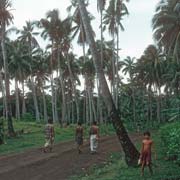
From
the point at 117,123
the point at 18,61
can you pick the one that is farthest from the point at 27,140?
the point at 18,61

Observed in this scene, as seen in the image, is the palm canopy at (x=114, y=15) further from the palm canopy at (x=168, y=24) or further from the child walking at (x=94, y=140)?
the child walking at (x=94, y=140)

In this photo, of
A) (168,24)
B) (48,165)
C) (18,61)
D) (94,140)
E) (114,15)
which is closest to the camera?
(48,165)

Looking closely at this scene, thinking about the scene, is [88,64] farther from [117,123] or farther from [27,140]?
[117,123]

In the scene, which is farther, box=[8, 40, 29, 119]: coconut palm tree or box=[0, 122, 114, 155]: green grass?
box=[8, 40, 29, 119]: coconut palm tree

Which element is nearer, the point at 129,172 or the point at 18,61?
the point at 129,172

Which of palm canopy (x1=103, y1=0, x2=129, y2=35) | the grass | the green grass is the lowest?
the grass

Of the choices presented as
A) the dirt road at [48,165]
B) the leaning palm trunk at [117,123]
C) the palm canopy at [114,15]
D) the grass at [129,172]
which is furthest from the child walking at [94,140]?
the palm canopy at [114,15]

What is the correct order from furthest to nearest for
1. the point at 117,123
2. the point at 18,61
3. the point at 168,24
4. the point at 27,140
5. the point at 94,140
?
the point at 18,61 < the point at 168,24 < the point at 27,140 < the point at 94,140 < the point at 117,123

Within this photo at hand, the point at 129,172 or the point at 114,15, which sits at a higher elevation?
the point at 114,15

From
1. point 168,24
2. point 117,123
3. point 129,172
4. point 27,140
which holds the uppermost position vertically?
point 168,24

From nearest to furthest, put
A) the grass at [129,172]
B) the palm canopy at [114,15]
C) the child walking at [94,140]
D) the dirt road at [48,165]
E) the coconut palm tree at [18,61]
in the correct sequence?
the grass at [129,172]
the dirt road at [48,165]
the child walking at [94,140]
the palm canopy at [114,15]
the coconut palm tree at [18,61]

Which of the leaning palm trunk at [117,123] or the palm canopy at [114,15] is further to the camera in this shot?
the palm canopy at [114,15]

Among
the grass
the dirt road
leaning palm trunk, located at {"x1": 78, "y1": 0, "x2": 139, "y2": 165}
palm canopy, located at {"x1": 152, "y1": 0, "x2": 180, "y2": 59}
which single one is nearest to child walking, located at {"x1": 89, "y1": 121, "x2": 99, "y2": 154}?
the dirt road

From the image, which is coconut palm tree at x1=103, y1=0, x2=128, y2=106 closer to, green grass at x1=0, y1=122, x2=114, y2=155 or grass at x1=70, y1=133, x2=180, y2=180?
green grass at x1=0, y1=122, x2=114, y2=155
